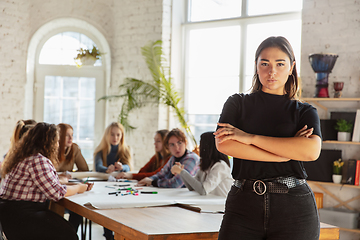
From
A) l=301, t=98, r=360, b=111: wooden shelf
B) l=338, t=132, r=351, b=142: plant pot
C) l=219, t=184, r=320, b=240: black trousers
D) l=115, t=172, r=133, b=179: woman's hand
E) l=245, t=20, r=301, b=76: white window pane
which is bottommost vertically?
l=115, t=172, r=133, b=179: woman's hand

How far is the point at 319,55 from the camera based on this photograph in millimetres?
4402

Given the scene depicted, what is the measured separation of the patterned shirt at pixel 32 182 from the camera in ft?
9.28

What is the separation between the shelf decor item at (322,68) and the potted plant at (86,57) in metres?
3.21

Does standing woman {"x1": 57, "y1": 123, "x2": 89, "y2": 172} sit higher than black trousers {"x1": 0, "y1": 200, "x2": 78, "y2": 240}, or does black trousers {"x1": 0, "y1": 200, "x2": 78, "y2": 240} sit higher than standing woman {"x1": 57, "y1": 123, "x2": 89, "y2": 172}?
standing woman {"x1": 57, "y1": 123, "x2": 89, "y2": 172}

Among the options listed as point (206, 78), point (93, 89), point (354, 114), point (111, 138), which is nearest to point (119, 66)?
point (93, 89)

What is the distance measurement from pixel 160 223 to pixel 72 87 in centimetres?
454

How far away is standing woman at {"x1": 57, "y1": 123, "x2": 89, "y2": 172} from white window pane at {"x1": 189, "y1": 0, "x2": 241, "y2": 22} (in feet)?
8.78

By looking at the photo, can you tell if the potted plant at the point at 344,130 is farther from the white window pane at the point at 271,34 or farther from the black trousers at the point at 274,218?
the black trousers at the point at 274,218

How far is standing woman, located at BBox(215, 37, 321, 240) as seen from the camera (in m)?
1.31

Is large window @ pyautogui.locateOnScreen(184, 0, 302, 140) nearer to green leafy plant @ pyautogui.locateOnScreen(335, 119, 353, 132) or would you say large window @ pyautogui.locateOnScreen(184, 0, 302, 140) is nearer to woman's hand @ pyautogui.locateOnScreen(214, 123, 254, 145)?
green leafy plant @ pyautogui.locateOnScreen(335, 119, 353, 132)

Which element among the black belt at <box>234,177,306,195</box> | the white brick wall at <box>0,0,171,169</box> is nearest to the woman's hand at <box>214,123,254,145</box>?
the black belt at <box>234,177,306,195</box>

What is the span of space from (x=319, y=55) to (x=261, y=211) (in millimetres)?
3460

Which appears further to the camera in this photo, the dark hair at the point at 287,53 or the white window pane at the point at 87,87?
the white window pane at the point at 87,87

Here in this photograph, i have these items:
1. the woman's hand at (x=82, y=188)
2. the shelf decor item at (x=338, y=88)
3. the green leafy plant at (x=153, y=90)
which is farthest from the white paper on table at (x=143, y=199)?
the green leafy plant at (x=153, y=90)
